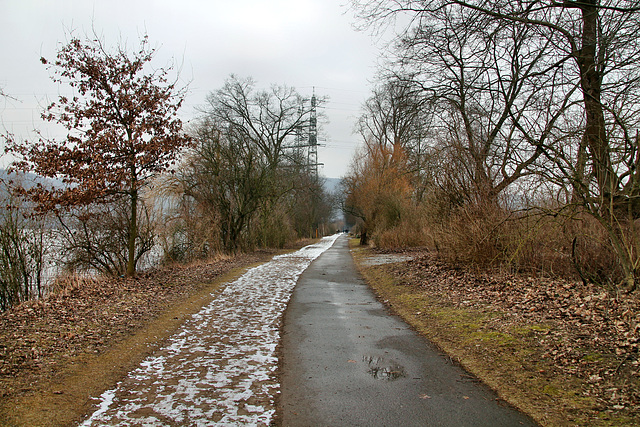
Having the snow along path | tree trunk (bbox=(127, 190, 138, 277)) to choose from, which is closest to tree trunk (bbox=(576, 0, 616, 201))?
the snow along path

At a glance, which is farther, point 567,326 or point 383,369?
point 567,326

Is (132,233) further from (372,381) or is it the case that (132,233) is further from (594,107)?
(594,107)

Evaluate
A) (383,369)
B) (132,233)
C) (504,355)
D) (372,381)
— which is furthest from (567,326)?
(132,233)

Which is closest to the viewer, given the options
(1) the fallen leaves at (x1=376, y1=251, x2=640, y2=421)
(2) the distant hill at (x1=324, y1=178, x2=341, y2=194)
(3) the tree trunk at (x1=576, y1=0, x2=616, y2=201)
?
(1) the fallen leaves at (x1=376, y1=251, x2=640, y2=421)

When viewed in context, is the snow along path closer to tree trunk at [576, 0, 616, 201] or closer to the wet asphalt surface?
the wet asphalt surface

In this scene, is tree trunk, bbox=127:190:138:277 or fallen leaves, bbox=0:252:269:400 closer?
fallen leaves, bbox=0:252:269:400

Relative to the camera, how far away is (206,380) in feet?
17.0

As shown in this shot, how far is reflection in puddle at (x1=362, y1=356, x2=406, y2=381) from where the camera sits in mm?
5297

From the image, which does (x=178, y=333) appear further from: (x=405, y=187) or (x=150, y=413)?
(x=405, y=187)

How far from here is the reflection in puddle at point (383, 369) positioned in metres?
5.30

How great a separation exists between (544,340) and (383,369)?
2277 mm

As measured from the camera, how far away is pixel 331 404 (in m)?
4.47

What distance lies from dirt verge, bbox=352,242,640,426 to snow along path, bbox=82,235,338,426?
2638 millimetres

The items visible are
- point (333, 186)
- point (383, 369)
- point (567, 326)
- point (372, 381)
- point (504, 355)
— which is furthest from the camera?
point (333, 186)
